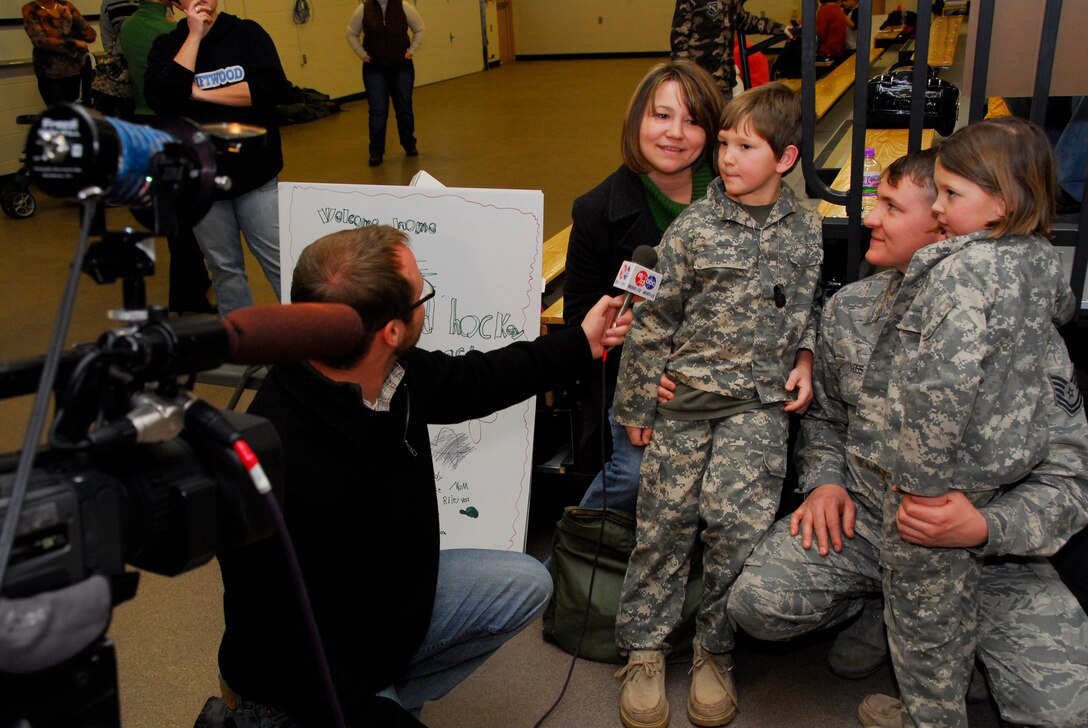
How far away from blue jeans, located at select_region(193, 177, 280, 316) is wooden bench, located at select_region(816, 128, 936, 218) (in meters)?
2.12

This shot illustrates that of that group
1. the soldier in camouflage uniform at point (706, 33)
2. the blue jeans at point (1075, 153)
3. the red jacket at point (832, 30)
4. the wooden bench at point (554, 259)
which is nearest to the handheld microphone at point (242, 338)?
the wooden bench at point (554, 259)

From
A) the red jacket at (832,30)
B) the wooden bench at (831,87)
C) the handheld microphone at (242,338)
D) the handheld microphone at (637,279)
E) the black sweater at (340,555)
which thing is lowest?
the black sweater at (340,555)

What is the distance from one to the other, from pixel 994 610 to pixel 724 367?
2.50ft

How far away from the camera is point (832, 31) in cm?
895

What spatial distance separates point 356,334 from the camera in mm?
1116

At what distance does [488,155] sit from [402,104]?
91 centimetres

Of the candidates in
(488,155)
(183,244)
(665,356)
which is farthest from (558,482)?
(488,155)

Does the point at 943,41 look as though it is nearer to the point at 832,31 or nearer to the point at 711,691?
the point at 832,31

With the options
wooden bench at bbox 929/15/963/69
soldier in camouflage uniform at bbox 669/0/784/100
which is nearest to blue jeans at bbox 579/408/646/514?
soldier in camouflage uniform at bbox 669/0/784/100

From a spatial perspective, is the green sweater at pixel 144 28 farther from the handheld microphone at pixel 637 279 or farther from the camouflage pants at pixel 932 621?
the camouflage pants at pixel 932 621

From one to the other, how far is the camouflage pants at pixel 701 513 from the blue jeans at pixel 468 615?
344mm

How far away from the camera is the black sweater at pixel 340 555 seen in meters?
1.62

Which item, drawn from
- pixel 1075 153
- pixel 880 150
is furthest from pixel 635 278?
pixel 880 150

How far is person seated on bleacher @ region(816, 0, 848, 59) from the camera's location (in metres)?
8.92
